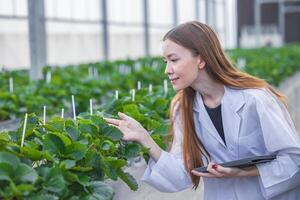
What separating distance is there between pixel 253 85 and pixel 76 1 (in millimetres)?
14873

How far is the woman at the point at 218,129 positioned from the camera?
2.66 metres

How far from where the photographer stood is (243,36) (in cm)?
4956

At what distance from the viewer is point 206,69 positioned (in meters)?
2.79

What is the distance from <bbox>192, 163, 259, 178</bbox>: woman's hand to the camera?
104 inches

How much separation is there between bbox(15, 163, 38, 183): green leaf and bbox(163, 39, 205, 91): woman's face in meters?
0.77

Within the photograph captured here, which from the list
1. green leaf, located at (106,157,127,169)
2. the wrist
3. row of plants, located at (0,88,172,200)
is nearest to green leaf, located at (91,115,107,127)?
row of plants, located at (0,88,172,200)

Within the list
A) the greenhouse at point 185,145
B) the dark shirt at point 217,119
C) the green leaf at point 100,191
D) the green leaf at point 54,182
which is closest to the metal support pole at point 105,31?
the greenhouse at point 185,145

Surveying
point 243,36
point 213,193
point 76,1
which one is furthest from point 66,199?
point 243,36

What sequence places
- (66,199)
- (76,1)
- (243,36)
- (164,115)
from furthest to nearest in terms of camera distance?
(243,36) → (76,1) → (164,115) → (66,199)

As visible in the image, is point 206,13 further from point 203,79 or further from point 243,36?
point 203,79

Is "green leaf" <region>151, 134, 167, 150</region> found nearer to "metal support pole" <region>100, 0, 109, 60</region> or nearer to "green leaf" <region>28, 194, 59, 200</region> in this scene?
"green leaf" <region>28, 194, 59, 200</region>

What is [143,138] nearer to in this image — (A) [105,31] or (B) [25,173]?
(B) [25,173]

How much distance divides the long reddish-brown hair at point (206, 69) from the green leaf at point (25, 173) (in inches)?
32.9

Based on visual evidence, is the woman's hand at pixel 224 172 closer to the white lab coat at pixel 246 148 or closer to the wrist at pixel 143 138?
the white lab coat at pixel 246 148
